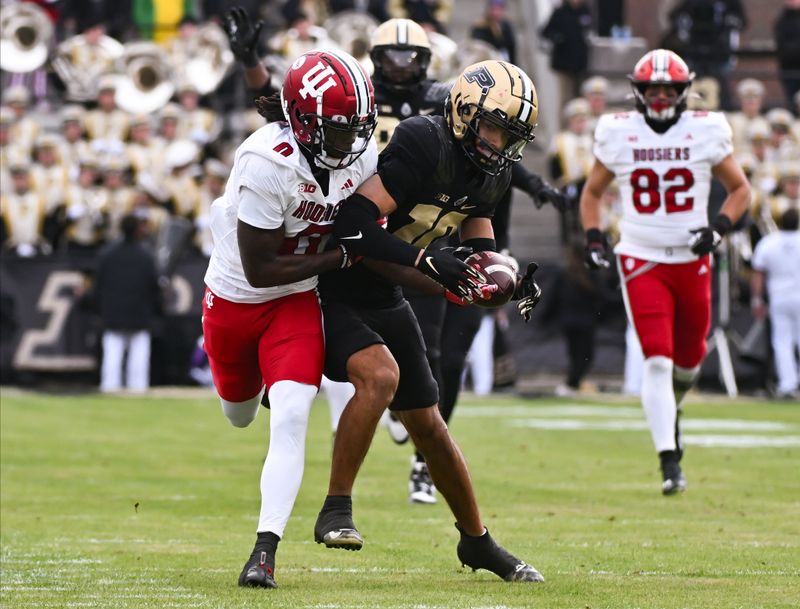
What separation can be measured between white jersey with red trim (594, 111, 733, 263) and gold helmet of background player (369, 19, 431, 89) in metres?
1.19

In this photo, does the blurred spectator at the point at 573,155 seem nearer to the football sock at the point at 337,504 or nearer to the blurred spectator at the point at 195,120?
the blurred spectator at the point at 195,120

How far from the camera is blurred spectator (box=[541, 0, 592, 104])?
20.2 metres

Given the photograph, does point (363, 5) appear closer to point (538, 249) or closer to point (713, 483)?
point (538, 249)

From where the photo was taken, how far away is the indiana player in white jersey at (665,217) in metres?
8.98

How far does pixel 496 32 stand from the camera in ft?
64.4

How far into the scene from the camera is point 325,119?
230 inches

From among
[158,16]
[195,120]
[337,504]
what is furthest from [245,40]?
[158,16]

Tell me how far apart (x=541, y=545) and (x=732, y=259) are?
10006 mm

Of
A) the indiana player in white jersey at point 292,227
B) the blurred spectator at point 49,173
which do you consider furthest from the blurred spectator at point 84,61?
the indiana player in white jersey at point 292,227

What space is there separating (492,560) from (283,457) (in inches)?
31.1

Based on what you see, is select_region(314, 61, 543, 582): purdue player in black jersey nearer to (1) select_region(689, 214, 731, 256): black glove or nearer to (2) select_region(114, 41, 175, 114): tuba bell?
(1) select_region(689, 214, 731, 256): black glove

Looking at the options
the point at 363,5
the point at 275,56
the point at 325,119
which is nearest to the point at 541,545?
the point at 325,119

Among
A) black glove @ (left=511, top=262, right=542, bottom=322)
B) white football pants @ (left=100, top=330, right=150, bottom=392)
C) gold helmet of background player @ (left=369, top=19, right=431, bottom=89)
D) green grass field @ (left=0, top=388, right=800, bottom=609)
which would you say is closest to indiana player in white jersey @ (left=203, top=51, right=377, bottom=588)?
green grass field @ (left=0, top=388, right=800, bottom=609)

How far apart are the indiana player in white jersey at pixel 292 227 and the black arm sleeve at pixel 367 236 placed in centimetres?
6
